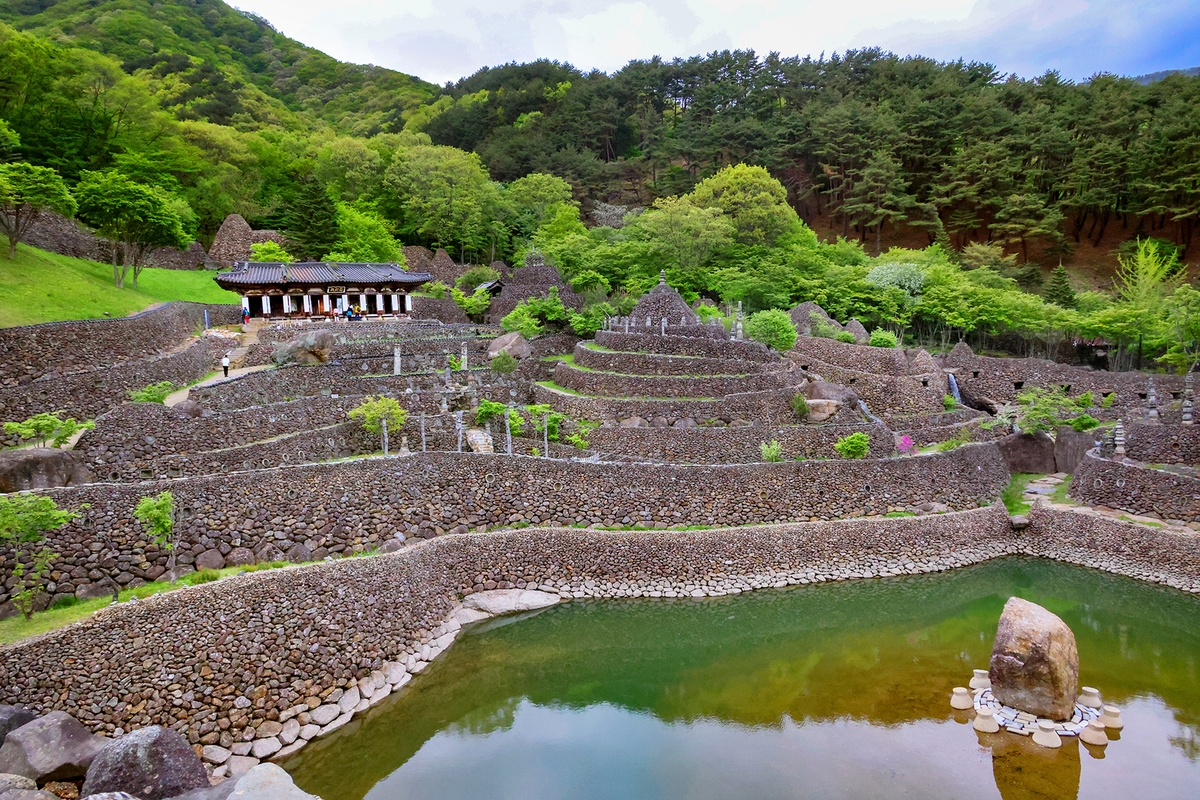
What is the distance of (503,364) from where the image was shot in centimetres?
2709

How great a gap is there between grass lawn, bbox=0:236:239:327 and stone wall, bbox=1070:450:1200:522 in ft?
111

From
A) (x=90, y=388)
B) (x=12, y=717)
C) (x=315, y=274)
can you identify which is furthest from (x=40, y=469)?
(x=315, y=274)

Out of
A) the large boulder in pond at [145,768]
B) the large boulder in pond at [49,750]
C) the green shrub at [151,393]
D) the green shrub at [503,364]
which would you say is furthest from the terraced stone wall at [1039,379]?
the large boulder in pond at [49,750]

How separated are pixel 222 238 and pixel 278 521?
1120 inches

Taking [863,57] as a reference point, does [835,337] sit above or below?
below

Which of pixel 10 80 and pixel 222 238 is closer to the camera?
pixel 10 80

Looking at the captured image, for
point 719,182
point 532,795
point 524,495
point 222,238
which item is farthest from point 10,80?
point 532,795

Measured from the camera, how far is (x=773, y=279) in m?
35.2

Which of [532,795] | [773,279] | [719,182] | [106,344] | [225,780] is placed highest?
[719,182]

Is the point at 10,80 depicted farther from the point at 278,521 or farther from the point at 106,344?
the point at 278,521

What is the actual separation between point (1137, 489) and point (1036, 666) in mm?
11538

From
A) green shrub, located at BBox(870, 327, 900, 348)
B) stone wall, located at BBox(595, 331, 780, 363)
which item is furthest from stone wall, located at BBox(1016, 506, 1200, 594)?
stone wall, located at BBox(595, 331, 780, 363)

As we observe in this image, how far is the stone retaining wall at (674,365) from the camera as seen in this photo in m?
25.6

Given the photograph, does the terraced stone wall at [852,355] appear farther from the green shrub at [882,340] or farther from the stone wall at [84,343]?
the stone wall at [84,343]
